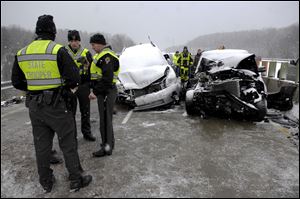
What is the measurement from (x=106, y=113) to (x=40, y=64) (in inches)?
53.8

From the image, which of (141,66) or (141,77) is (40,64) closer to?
(141,77)

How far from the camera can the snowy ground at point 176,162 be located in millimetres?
2801

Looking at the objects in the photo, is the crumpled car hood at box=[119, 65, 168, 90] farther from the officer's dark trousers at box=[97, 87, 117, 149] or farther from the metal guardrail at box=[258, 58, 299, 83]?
the metal guardrail at box=[258, 58, 299, 83]

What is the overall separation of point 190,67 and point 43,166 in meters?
8.53

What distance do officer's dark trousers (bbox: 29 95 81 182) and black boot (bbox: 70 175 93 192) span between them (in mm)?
56

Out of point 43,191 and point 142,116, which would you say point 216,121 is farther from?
point 43,191

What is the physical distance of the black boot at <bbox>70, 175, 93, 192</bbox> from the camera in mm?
2762

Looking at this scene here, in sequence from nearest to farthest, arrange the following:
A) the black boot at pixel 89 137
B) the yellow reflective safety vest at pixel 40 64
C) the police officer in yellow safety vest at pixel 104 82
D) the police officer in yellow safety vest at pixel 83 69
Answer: the yellow reflective safety vest at pixel 40 64, the police officer in yellow safety vest at pixel 104 82, the police officer in yellow safety vest at pixel 83 69, the black boot at pixel 89 137

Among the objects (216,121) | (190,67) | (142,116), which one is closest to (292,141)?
(216,121)

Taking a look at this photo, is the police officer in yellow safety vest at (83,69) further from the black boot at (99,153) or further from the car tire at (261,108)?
the car tire at (261,108)

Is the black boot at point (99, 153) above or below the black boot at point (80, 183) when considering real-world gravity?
above

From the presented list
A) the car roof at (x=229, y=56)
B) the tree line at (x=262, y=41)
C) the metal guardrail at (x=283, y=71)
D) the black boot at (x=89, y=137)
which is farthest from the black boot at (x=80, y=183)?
the tree line at (x=262, y=41)

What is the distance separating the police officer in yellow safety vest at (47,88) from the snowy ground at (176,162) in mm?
393

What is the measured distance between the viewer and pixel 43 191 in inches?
109
